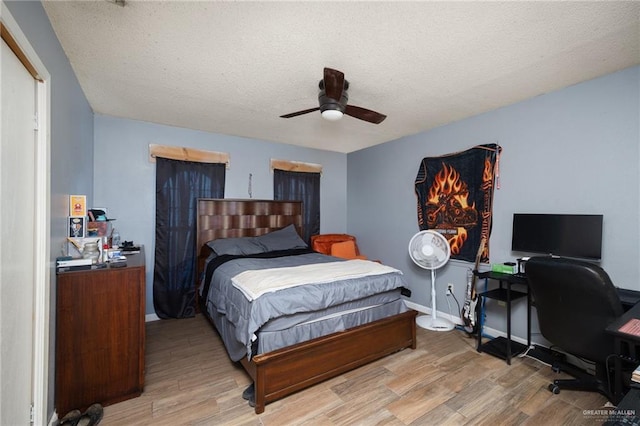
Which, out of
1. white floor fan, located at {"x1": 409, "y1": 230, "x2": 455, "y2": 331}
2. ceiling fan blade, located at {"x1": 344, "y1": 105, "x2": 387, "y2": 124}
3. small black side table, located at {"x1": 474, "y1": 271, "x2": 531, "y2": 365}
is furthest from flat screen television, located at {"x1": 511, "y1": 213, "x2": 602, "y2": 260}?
ceiling fan blade, located at {"x1": 344, "y1": 105, "x2": 387, "y2": 124}

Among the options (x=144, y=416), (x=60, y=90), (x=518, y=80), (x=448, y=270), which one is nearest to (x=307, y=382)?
(x=144, y=416)

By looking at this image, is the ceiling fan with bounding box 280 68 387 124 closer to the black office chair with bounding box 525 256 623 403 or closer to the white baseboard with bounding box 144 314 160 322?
the black office chair with bounding box 525 256 623 403

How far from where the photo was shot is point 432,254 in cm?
309

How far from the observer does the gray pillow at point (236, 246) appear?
3420 millimetres

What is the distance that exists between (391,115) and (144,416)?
3.38m

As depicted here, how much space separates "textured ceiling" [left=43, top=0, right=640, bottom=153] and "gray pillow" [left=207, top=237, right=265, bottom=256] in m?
1.61

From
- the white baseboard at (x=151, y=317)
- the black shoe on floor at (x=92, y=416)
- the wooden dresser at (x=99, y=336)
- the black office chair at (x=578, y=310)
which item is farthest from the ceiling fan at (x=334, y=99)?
the white baseboard at (x=151, y=317)

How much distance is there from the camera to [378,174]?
440 centimetres

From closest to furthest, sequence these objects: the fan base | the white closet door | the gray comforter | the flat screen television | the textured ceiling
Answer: the white closet door < the textured ceiling < the gray comforter < the flat screen television < the fan base

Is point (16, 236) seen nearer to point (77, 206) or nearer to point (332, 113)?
point (77, 206)

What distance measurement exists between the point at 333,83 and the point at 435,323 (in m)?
2.88

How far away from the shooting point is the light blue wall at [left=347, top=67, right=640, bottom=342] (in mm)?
2127

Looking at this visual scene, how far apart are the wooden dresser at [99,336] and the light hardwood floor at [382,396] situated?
17cm

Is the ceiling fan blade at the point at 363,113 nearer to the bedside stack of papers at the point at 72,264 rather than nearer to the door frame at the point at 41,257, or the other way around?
the door frame at the point at 41,257
